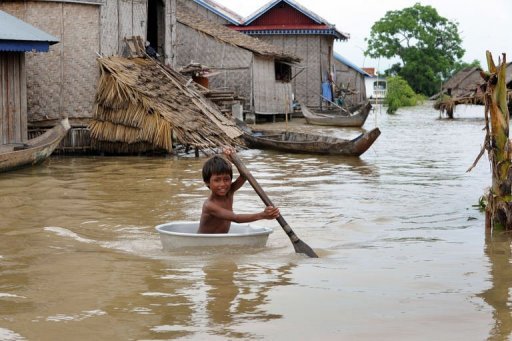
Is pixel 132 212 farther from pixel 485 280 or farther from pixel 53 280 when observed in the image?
pixel 485 280

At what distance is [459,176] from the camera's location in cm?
1338

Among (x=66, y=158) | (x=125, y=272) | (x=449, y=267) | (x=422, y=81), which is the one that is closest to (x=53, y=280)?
(x=125, y=272)

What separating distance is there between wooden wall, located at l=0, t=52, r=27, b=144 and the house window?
46.8 ft

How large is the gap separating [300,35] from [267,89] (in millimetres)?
5388

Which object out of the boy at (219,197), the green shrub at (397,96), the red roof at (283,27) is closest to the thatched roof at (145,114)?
the boy at (219,197)

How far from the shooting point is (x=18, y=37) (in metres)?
12.5

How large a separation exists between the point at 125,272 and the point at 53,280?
1.80 ft

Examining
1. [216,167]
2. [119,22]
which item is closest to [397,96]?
[119,22]

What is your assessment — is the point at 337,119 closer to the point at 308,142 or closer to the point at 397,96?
the point at 308,142

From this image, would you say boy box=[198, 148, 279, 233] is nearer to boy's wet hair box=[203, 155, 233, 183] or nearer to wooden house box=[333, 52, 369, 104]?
boy's wet hair box=[203, 155, 233, 183]

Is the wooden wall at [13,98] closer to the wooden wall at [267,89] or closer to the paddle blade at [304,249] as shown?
the paddle blade at [304,249]

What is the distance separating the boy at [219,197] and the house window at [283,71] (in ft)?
66.9

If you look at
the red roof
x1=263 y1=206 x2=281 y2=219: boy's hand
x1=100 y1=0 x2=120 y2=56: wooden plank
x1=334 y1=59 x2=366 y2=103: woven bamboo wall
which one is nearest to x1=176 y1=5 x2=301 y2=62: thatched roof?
the red roof

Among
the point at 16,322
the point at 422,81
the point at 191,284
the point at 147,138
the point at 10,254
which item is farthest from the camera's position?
the point at 422,81
